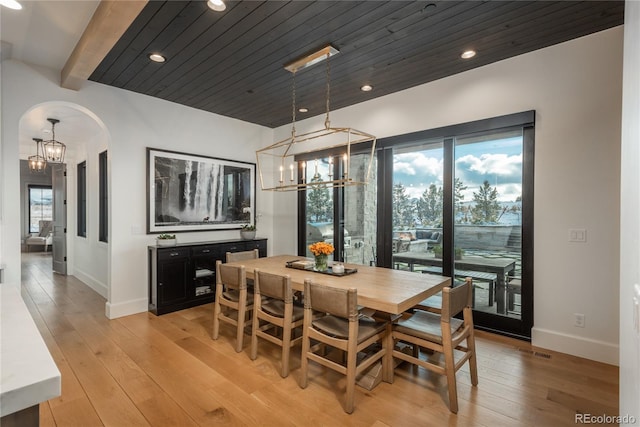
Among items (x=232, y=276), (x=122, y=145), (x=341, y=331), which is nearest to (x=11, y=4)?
(x=122, y=145)

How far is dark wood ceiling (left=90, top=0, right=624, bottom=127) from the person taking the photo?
8.04 ft

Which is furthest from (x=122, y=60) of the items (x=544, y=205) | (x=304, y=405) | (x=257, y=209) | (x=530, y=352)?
(x=530, y=352)

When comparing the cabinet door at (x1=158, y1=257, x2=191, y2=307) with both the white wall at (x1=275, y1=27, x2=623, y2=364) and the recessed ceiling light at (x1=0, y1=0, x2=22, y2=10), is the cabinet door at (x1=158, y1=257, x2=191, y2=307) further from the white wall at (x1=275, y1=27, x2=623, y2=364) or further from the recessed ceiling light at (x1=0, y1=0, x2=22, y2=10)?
the white wall at (x1=275, y1=27, x2=623, y2=364)

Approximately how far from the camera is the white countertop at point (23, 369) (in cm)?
66

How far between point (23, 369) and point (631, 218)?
186 cm

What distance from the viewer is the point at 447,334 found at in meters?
2.15

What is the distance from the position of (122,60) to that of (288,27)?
6.27 ft

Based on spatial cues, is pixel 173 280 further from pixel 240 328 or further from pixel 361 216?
pixel 361 216

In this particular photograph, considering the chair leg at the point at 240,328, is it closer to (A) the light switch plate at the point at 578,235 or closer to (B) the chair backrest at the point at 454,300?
(B) the chair backrest at the point at 454,300

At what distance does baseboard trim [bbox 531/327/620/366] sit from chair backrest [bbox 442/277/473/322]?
4.38 ft

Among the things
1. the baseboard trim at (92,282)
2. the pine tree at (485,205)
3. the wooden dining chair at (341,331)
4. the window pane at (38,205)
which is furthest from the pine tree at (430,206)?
the window pane at (38,205)

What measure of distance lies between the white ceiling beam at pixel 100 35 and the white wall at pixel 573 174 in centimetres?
344

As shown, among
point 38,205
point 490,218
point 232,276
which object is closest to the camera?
point 232,276

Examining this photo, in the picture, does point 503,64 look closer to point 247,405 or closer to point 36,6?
point 247,405
